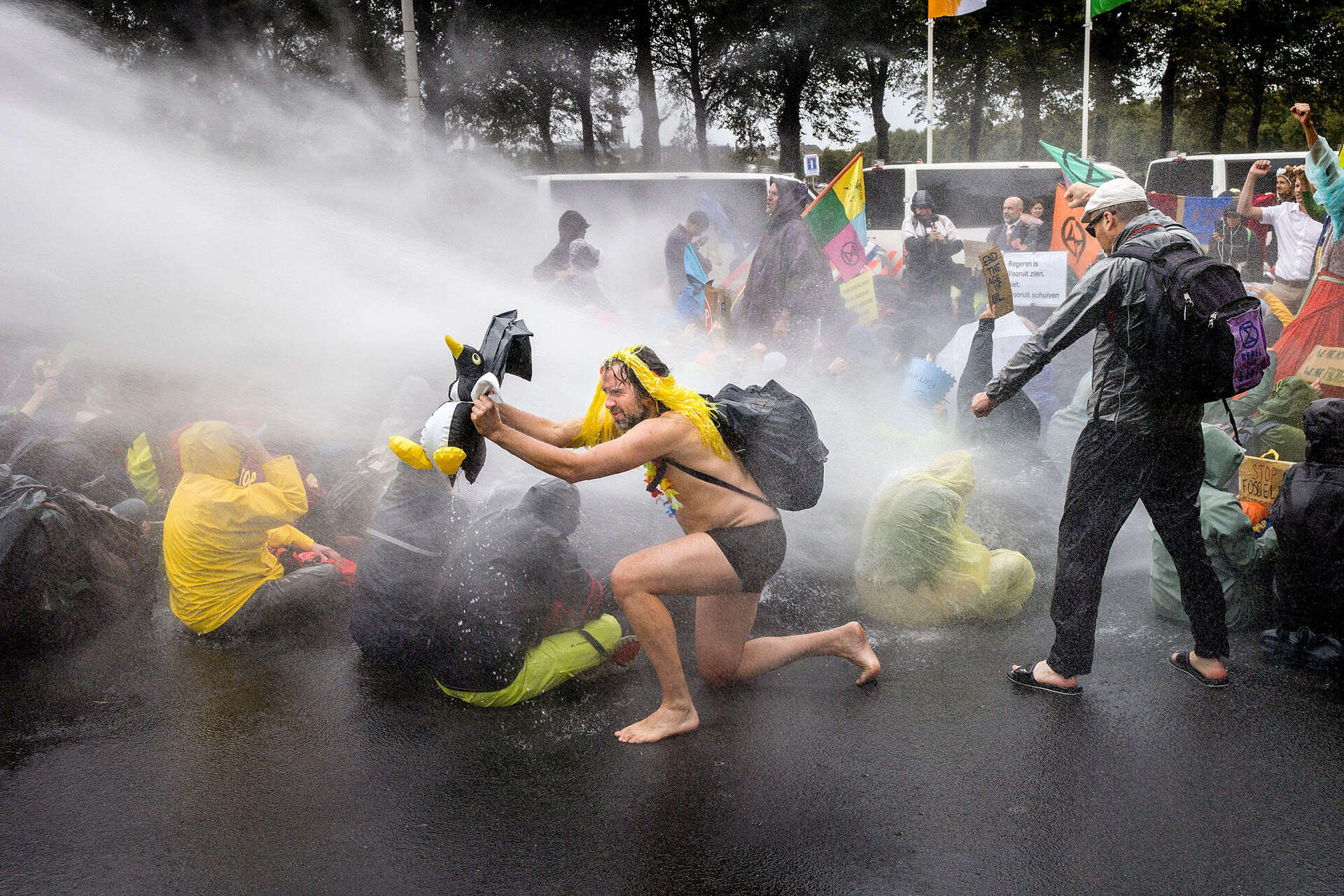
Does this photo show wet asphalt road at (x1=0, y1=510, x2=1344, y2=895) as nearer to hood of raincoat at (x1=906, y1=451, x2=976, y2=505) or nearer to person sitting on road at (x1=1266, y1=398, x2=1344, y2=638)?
person sitting on road at (x1=1266, y1=398, x2=1344, y2=638)

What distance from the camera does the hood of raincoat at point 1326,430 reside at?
360 centimetres

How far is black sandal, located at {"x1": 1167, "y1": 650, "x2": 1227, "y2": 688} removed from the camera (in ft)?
11.6

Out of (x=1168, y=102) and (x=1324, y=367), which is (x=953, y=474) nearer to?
(x=1324, y=367)

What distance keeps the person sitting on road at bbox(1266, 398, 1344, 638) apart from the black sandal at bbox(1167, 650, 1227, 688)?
48cm

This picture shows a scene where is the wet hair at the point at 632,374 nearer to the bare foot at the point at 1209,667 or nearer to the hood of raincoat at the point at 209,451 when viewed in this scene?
the hood of raincoat at the point at 209,451

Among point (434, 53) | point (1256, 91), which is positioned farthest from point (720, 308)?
point (1256, 91)

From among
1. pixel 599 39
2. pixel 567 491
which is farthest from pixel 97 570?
pixel 599 39

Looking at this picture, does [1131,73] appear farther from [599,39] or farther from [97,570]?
[97,570]

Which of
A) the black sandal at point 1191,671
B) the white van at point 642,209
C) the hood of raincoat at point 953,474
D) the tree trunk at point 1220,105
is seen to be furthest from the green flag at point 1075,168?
the tree trunk at point 1220,105

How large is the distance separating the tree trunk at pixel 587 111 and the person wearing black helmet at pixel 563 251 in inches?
637

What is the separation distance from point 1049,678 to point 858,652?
0.72 metres

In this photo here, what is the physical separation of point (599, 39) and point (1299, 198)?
1660cm

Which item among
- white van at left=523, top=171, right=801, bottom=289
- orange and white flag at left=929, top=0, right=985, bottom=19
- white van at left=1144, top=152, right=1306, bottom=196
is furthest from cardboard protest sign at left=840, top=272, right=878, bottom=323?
orange and white flag at left=929, top=0, right=985, bottom=19

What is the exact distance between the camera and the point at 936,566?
13.8ft
